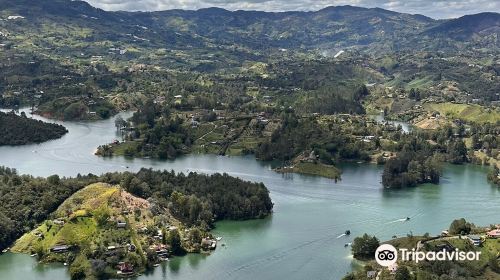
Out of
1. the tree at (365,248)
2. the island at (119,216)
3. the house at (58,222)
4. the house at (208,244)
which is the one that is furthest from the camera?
the house at (58,222)

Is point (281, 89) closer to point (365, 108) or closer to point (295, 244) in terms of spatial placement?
point (365, 108)

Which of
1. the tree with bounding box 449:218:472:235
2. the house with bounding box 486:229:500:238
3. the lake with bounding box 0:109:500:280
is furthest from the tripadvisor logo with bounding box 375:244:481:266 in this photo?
the tree with bounding box 449:218:472:235

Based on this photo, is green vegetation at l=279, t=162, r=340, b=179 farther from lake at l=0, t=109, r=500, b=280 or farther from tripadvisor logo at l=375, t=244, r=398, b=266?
tripadvisor logo at l=375, t=244, r=398, b=266

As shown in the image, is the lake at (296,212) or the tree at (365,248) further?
the tree at (365,248)

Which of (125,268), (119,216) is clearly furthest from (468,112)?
(125,268)

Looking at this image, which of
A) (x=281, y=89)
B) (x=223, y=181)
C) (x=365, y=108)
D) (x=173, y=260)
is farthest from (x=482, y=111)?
(x=173, y=260)

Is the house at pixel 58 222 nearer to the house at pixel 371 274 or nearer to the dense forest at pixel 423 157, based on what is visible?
the house at pixel 371 274

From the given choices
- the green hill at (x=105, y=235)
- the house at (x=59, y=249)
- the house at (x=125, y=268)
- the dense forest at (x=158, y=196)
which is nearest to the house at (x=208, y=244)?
the green hill at (x=105, y=235)
